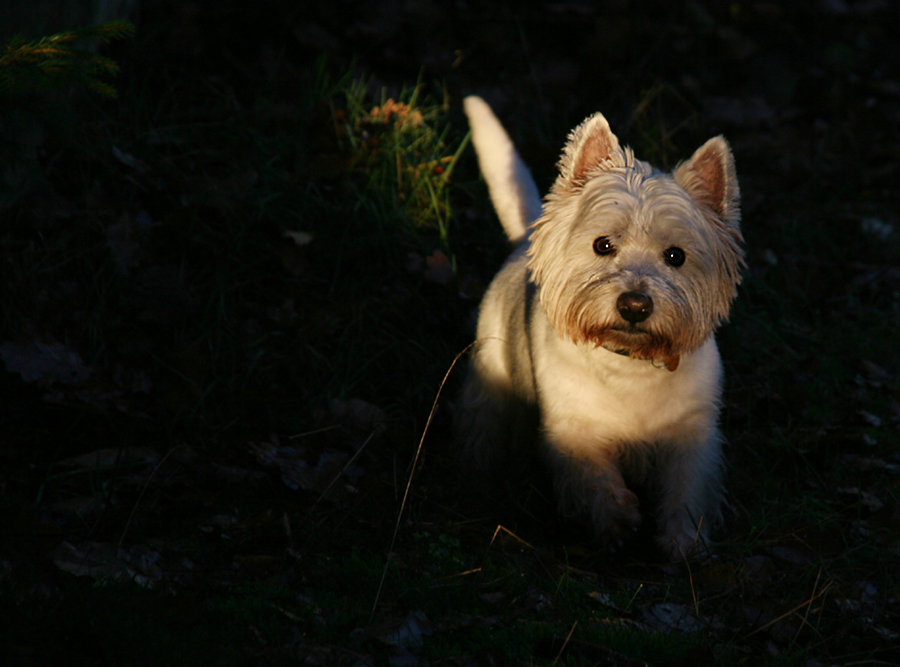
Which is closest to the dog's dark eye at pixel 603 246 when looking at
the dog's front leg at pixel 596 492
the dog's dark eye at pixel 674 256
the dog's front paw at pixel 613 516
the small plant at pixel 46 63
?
the dog's dark eye at pixel 674 256

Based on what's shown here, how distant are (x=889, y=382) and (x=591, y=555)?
2.07 m

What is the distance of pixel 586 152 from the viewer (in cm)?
316

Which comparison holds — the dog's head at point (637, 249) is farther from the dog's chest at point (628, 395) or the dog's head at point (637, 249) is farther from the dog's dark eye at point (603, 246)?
the dog's chest at point (628, 395)

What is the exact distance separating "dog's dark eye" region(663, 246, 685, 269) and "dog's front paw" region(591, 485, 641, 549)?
2.62 feet

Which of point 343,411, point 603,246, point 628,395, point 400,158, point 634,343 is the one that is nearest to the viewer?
point 634,343

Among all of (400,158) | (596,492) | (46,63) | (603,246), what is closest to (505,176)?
(400,158)

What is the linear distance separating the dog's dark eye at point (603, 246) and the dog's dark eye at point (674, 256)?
Result: 0.18 metres

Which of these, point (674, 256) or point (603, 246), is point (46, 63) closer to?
point (603, 246)

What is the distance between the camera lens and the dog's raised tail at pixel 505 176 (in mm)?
4086

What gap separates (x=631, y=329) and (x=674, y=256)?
1.09 ft

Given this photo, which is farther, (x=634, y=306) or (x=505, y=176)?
(x=505, y=176)

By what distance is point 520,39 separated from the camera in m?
6.16

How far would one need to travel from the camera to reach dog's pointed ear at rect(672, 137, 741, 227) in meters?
3.02

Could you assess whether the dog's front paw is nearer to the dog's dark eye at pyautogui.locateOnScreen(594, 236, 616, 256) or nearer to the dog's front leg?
the dog's front leg
